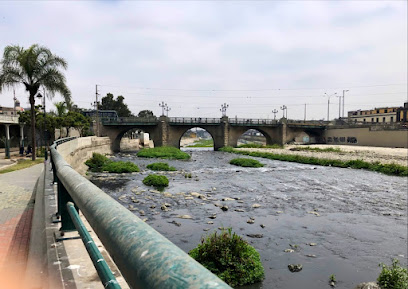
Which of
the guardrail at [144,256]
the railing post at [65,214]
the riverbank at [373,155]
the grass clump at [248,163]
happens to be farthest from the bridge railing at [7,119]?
the guardrail at [144,256]

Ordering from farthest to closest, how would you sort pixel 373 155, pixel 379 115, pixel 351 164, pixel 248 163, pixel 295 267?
pixel 379 115, pixel 373 155, pixel 248 163, pixel 351 164, pixel 295 267

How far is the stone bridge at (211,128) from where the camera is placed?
214ft

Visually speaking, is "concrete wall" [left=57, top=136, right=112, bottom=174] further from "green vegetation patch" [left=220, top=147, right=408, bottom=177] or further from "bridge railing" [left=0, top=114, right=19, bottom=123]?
"green vegetation patch" [left=220, top=147, right=408, bottom=177]

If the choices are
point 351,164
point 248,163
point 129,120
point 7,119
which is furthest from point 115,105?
point 351,164

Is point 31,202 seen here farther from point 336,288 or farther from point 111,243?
point 111,243

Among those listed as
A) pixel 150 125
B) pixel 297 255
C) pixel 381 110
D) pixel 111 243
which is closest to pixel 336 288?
pixel 297 255

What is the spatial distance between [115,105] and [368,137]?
70142mm

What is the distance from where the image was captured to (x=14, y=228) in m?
7.63

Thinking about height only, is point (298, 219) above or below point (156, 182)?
below

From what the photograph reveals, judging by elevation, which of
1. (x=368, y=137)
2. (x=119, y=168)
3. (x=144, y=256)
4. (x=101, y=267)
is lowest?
(x=119, y=168)

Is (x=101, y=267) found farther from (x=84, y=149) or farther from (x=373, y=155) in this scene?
(x=373, y=155)

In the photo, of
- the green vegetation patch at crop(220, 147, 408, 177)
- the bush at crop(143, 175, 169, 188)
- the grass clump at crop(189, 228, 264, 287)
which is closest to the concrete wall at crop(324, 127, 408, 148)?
the green vegetation patch at crop(220, 147, 408, 177)

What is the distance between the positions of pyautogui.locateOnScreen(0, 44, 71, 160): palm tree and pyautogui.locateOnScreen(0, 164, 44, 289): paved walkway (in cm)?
1196

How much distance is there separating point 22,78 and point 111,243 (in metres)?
26.4
